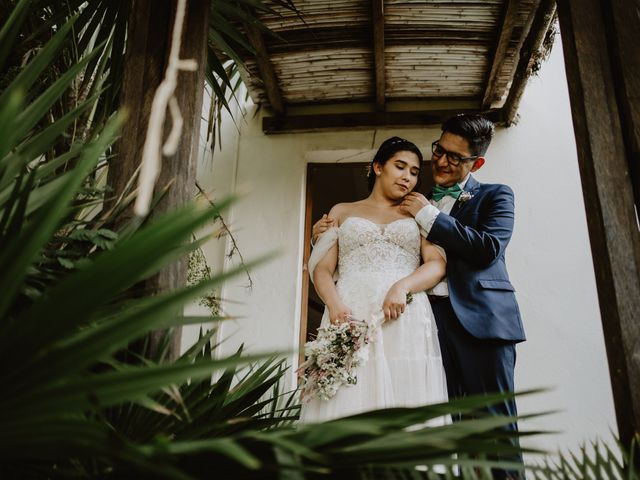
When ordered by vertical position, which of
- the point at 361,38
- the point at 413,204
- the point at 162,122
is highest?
the point at 361,38

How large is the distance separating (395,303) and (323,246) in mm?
531

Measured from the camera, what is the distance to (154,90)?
181 cm

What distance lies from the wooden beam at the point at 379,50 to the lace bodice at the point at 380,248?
1313 millimetres

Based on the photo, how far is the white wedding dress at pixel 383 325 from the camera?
2.27m

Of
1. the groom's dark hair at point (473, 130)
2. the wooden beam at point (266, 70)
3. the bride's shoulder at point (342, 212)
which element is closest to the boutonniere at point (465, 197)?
the groom's dark hair at point (473, 130)

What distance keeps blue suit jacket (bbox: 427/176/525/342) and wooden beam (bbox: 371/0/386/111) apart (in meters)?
1.37

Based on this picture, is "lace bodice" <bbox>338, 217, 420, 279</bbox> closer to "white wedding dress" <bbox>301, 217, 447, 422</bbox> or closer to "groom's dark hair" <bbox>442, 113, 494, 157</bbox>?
"white wedding dress" <bbox>301, 217, 447, 422</bbox>

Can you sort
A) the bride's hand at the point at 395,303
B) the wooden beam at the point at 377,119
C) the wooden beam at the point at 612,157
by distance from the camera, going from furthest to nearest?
1. the wooden beam at the point at 377,119
2. the bride's hand at the point at 395,303
3. the wooden beam at the point at 612,157

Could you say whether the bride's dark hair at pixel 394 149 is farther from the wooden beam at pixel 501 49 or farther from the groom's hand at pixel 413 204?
the wooden beam at pixel 501 49

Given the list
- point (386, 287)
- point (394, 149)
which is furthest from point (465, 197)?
point (386, 287)

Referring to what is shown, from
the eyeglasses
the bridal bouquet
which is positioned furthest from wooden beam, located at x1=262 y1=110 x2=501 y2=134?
the bridal bouquet

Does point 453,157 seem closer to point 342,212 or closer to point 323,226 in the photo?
point 342,212

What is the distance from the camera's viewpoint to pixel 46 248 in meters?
1.34

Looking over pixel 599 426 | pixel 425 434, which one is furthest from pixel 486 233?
pixel 599 426
